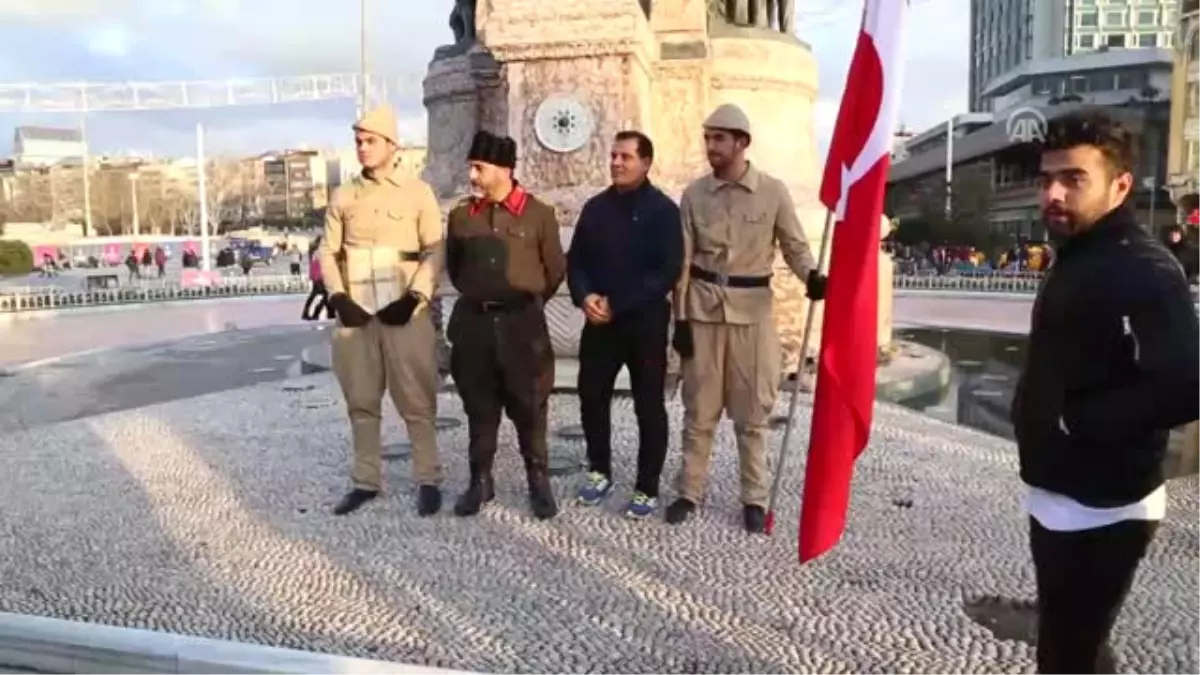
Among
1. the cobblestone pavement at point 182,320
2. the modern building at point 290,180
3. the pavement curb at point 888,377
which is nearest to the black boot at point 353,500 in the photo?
the pavement curb at point 888,377

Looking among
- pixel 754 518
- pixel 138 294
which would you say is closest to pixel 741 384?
pixel 754 518

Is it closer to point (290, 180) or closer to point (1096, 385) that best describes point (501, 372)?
point (1096, 385)

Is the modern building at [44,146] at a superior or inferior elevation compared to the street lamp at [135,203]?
superior

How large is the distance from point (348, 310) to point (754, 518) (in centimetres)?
222

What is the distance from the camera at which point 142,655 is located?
344cm

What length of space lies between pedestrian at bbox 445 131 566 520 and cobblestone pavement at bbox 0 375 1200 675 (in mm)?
396

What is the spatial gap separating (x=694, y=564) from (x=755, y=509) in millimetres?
654

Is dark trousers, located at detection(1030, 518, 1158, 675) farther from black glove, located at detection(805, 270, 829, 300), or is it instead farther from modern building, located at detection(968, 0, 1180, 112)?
modern building, located at detection(968, 0, 1180, 112)

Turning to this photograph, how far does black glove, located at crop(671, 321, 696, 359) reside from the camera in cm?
512

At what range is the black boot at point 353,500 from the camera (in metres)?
5.52

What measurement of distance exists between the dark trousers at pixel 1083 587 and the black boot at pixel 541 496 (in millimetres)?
2995

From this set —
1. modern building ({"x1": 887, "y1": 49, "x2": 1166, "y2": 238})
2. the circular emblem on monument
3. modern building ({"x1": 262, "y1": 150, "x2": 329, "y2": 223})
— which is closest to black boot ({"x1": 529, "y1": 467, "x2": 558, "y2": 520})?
the circular emblem on monument

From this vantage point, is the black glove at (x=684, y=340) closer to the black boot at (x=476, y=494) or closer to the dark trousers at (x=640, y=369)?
the dark trousers at (x=640, y=369)

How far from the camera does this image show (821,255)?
470 centimetres
